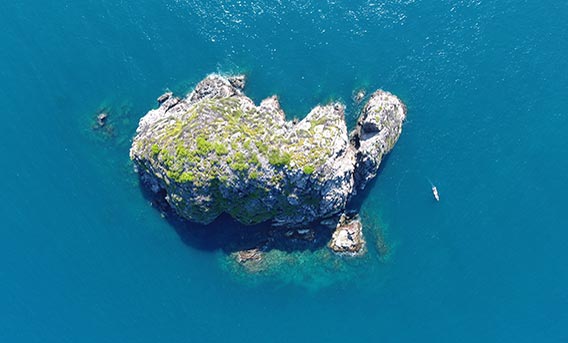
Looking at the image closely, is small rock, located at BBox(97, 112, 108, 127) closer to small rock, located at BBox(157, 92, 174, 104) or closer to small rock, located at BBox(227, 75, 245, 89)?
small rock, located at BBox(157, 92, 174, 104)

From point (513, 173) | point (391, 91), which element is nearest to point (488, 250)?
point (513, 173)

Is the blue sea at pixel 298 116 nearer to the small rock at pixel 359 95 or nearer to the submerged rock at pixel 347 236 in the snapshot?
the small rock at pixel 359 95

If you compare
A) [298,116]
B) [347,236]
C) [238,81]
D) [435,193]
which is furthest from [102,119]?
[435,193]

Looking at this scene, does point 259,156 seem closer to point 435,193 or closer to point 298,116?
point 298,116

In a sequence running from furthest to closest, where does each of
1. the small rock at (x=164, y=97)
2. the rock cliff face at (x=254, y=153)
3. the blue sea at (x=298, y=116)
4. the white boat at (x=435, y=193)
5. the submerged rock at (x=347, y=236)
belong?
the submerged rock at (x=347, y=236) → the white boat at (x=435, y=193) → the small rock at (x=164, y=97) → the blue sea at (x=298, y=116) → the rock cliff face at (x=254, y=153)

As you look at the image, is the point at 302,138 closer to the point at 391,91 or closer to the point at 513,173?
the point at 391,91

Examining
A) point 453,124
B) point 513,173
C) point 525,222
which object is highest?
point 453,124

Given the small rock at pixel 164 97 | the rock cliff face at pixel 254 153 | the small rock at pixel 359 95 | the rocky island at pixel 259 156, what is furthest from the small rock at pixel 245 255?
the small rock at pixel 359 95
